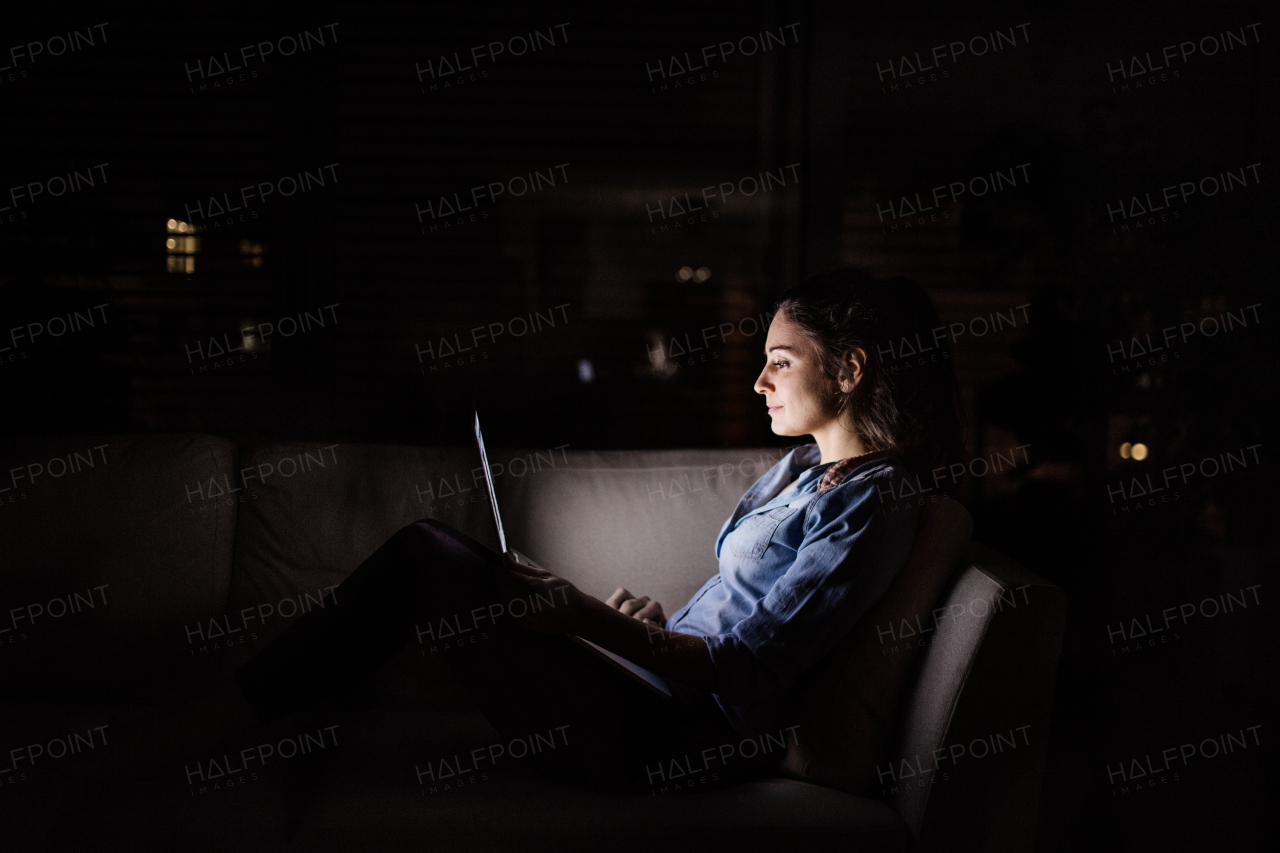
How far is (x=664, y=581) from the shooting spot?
5.62ft

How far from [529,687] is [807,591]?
41cm

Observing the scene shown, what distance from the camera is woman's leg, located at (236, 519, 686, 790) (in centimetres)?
121

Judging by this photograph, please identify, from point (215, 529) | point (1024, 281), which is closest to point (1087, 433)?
point (1024, 281)

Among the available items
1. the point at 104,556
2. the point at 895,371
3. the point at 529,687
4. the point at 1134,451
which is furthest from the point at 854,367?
the point at 104,556

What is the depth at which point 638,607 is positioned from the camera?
157cm

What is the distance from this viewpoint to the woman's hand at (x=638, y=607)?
1.55 meters

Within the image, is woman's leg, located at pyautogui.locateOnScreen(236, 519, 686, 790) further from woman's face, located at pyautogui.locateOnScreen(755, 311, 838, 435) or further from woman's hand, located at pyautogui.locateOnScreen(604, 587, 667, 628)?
woman's face, located at pyautogui.locateOnScreen(755, 311, 838, 435)

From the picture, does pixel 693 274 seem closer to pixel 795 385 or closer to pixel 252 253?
pixel 795 385

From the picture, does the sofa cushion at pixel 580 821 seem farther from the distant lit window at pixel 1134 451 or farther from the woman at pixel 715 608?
the distant lit window at pixel 1134 451

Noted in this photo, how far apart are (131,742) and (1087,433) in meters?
2.21

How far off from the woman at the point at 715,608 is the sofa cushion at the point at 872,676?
0.04 metres

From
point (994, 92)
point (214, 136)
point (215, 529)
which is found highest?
point (214, 136)

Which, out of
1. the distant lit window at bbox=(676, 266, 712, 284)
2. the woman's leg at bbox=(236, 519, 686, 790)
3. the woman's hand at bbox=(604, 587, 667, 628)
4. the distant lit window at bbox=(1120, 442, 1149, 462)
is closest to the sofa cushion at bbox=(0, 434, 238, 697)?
the woman's leg at bbox=(236, 519, 686, 790)

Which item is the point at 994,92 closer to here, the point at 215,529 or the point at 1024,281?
the point at 1024,281
